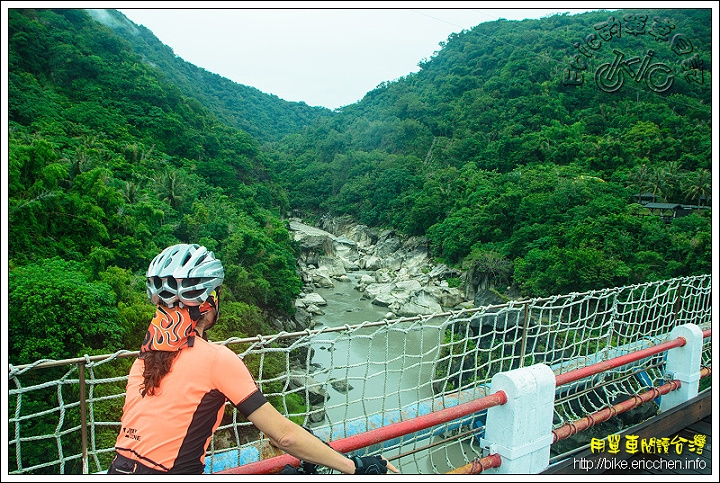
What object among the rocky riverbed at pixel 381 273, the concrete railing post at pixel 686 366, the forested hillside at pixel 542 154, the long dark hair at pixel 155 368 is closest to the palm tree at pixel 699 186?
the forested hillside at pixel 542 154

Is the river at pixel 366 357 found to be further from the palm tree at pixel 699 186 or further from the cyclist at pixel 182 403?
the palm tree at pixel 699 186

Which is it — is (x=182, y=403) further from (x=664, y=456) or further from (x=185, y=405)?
(x=664, y=456)

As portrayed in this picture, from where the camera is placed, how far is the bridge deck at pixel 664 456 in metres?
1.89

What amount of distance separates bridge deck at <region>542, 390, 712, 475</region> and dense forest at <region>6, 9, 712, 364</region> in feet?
22.7

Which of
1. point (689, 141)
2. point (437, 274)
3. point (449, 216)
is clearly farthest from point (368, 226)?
point (689, 141)

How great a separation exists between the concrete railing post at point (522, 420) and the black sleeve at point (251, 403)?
1.00m

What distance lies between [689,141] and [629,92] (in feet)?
26.7

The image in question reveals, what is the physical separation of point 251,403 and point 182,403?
0.16 m

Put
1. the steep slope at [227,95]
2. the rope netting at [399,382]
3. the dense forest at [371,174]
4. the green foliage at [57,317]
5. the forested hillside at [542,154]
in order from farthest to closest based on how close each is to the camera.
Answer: the steep slope at [227,95] < the forested hillside at [542,154] < the dense forest at [371,174] < the green foliage at [57,317] < the rope netting at [399,382]

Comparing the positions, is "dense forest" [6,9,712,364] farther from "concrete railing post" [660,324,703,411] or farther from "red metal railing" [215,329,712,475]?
"concrete railing post" [660,324,703,411]

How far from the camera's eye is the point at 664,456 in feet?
6.99

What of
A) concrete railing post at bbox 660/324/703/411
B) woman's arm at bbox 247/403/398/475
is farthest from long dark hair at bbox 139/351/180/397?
concrete railing post at bbox 660/324/703/411

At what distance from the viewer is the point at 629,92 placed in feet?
92.5

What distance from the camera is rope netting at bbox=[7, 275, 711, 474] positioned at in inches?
59.6
